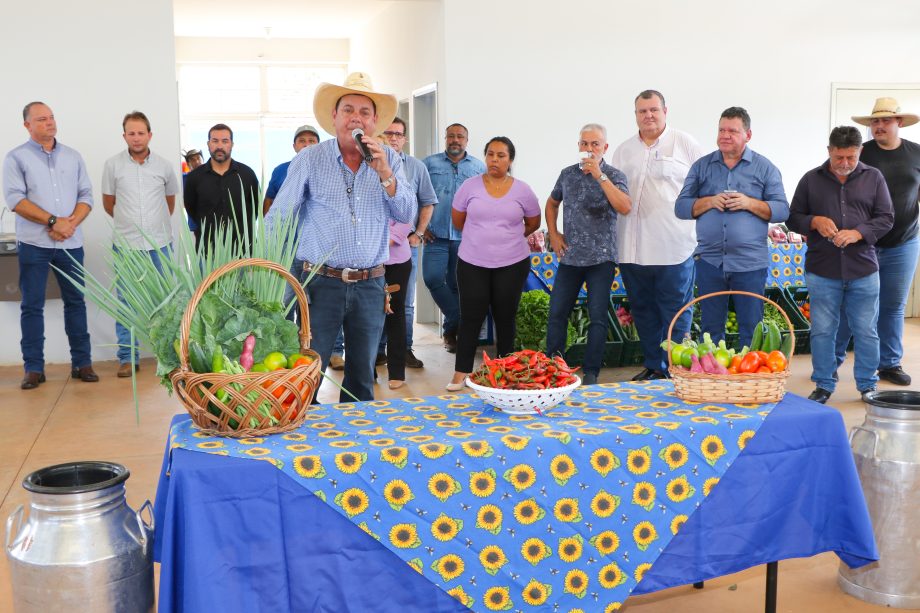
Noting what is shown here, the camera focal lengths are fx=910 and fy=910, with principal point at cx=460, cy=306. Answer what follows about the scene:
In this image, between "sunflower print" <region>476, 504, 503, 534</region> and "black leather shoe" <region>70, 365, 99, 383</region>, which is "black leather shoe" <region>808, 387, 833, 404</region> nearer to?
"sunflower print" <region>476, 504, 503, 534</region>

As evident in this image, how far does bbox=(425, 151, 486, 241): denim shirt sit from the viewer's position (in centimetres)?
672

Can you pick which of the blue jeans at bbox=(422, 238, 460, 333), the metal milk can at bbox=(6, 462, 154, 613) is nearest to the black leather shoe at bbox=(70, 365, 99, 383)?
the blue jeans at bbox=(422, 238, 460, 333)

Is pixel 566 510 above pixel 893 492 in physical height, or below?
above

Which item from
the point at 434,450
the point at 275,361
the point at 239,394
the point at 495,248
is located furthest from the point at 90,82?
the point at 434,450

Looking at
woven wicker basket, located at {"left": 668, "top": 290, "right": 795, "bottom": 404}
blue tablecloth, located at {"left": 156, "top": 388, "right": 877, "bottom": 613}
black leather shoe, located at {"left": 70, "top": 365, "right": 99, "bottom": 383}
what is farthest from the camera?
black leather shoe, located at {"left": 70, "top": 365, "right": 99, "bottom": 383}

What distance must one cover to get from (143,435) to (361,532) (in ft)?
9.94

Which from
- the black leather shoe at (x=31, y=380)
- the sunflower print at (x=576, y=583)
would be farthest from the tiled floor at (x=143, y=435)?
the sunflower print at (x=576, y=583)

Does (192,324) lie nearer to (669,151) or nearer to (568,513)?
(568,513)

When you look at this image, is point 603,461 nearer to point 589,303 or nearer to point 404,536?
point 404,536

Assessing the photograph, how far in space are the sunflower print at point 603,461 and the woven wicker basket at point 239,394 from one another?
0.71 metres

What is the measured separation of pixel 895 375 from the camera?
18.6 feet

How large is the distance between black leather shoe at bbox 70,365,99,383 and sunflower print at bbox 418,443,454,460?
466 centimetres

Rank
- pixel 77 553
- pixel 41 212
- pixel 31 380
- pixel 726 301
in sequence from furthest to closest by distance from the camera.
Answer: pixel 31 380 < pixel 41 212 < pixel 726 301 < pixel 77 553

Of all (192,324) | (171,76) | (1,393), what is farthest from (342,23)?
(192,324)
